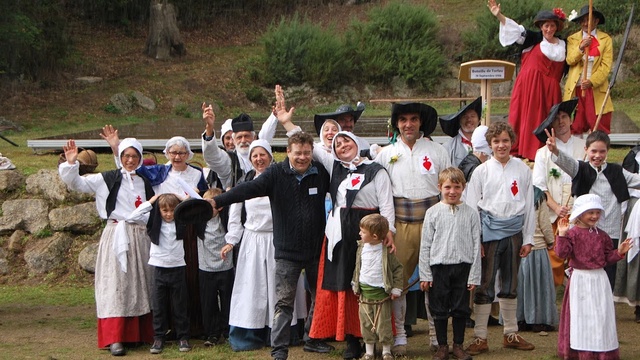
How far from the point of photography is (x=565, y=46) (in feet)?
30.9

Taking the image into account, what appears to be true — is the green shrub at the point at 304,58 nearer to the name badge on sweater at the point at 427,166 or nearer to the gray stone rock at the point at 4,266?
the gray stone rock at the point at 4,266

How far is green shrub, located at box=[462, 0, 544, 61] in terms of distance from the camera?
2458cm

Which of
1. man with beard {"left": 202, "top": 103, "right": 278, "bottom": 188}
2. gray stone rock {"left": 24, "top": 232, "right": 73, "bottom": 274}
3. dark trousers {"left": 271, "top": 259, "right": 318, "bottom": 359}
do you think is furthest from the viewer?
gray stone rock {"left": 24, "top": 232, "right": 73, "bottom": 274}

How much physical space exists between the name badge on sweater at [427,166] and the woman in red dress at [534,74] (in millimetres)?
2989

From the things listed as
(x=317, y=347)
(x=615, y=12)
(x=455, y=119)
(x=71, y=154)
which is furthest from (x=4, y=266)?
(x=615, y=12)

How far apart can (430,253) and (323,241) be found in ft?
2.66

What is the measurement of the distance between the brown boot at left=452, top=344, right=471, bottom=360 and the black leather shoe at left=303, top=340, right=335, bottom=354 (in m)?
0.99

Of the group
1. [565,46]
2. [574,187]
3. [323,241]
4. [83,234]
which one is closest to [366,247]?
[323,241]

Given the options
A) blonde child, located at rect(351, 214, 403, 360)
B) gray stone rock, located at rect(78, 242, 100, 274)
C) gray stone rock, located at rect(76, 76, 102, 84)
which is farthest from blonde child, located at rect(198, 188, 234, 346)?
gray stone rock, located at rect(76, 76, 102, 84)

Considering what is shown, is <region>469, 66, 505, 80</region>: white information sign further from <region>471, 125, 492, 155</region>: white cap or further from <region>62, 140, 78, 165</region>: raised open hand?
<region>62, 140, 78, 165</region>: raised open hand

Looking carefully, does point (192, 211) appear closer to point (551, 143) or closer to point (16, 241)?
point (551, 143)

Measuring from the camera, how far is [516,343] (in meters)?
6.67

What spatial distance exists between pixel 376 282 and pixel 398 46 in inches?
785

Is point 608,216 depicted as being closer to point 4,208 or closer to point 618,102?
point 4,208
